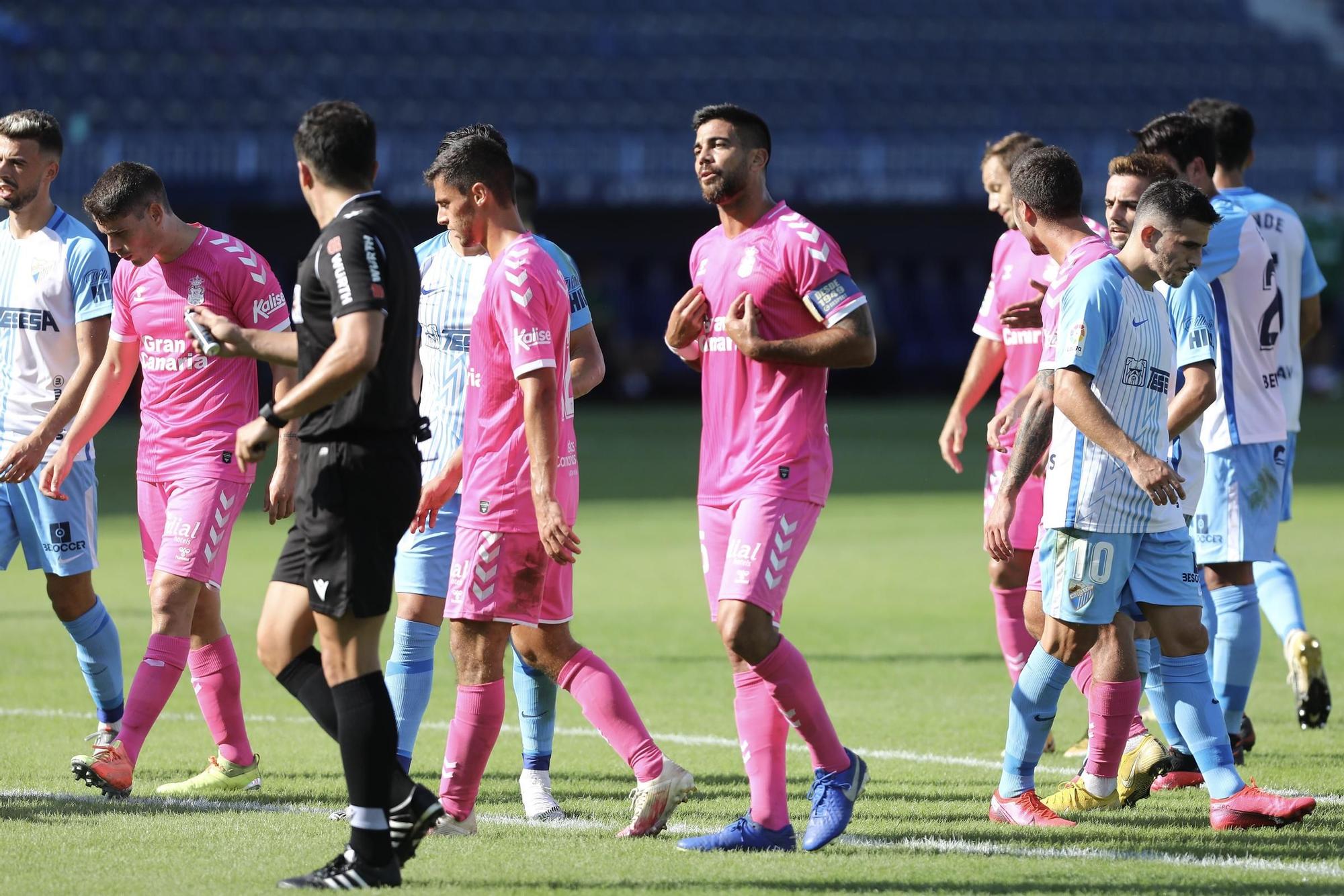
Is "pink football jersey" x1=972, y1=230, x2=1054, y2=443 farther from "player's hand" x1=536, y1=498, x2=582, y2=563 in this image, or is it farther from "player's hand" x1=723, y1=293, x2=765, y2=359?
"player's hand" x1=536, y1=498, x2=582, y2=563

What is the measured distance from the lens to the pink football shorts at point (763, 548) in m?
4.81

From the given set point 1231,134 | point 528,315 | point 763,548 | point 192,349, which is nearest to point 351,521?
point 528,315

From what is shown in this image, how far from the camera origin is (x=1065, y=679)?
17.2 ft

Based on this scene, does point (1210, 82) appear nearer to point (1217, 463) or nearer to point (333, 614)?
point (1217, 463)

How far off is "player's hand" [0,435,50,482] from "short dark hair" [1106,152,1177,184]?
3.70 metres

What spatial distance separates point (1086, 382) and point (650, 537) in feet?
30.0

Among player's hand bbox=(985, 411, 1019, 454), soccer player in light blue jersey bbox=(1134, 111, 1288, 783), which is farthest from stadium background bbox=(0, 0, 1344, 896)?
player's hand bbox=(985, 411, 1019, 454)

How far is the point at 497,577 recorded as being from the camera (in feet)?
16.4

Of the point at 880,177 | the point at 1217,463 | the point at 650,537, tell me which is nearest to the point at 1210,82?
the point at 880,177

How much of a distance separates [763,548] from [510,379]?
2.97ft

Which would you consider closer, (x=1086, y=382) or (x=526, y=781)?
(x=1086, y=382)

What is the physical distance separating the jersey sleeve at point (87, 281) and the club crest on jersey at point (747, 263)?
2463 mm

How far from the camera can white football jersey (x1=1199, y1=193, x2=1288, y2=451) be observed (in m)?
6.39

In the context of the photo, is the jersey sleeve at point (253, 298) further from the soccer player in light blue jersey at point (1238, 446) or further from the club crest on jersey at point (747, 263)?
the soccer player in light blue jersey at point (1238, 446)
